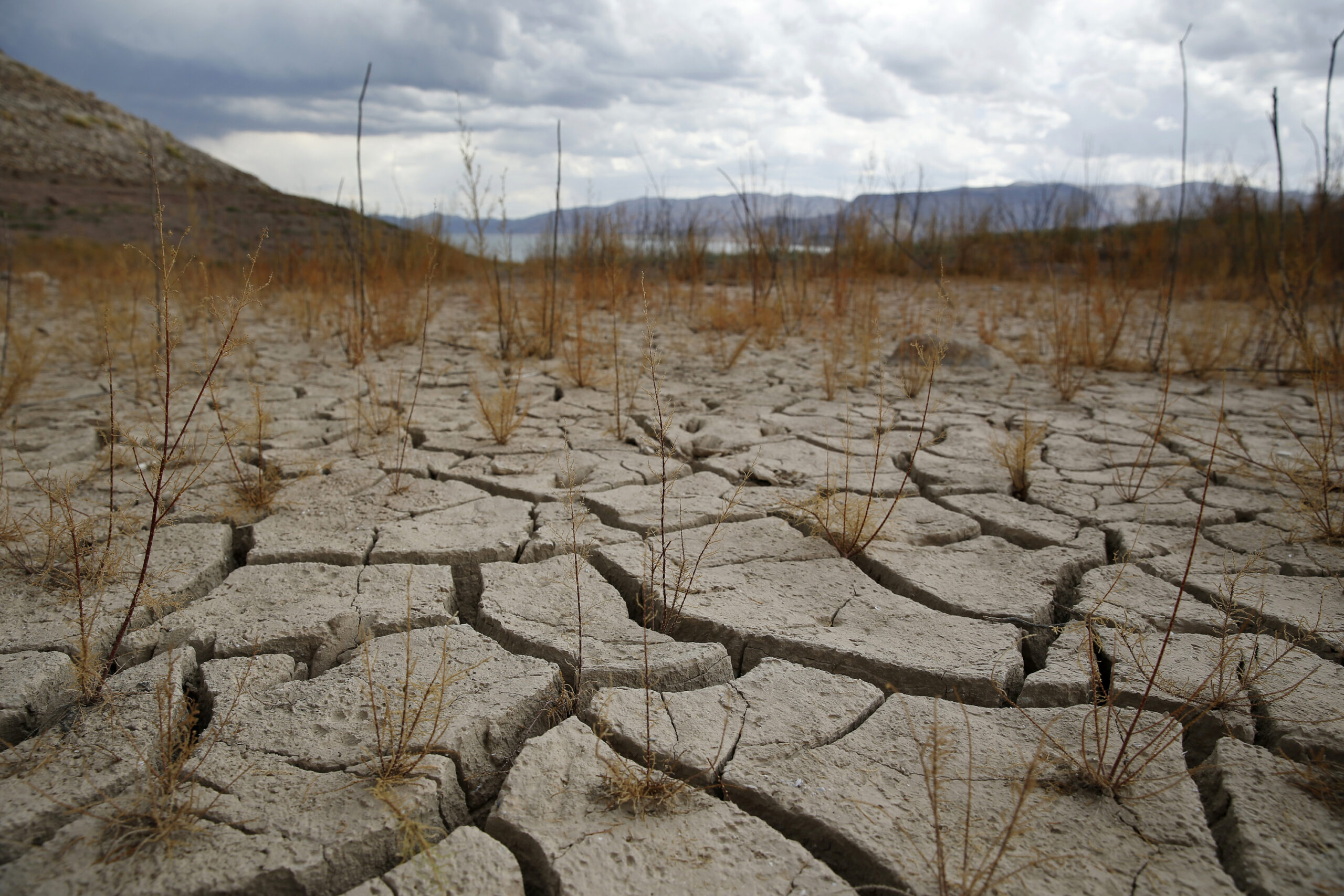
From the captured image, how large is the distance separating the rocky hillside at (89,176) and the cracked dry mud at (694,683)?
404 inches

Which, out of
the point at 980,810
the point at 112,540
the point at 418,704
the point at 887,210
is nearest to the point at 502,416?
the point at 112,540

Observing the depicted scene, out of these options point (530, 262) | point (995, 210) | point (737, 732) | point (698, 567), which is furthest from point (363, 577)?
point (995, 210)

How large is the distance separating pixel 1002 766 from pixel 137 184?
105 feet

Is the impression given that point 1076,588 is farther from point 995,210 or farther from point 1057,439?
point 995,210

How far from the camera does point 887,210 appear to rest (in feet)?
30.3

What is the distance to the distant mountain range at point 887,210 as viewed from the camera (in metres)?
5.45

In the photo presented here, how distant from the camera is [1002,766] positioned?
1.20 metres

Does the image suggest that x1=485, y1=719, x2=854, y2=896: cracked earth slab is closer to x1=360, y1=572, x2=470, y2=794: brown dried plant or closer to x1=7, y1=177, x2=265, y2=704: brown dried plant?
x1=360, y1=572, x2=470, y2=794: brown dried plant

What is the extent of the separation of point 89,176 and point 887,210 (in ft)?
92.9

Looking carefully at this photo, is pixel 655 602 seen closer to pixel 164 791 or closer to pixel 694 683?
pixel 694 683

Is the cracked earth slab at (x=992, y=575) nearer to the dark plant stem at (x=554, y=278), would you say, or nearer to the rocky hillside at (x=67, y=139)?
the dark plant stem at (x=554, y=278)

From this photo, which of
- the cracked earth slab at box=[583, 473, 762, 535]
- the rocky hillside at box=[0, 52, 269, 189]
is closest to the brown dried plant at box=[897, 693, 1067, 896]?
the cracked earth slab at box=[583, 473, 762, 535]

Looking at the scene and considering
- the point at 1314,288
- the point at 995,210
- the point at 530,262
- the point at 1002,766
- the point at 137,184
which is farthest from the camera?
the point at 137,184

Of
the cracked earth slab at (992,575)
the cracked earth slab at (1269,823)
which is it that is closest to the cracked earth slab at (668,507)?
the cracked earth slab at (992,575)
